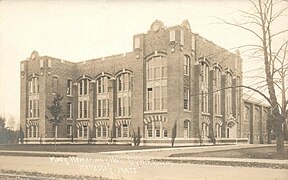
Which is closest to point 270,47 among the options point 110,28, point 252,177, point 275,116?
point 275,116

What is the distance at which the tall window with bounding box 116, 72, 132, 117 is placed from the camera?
35.4 metres

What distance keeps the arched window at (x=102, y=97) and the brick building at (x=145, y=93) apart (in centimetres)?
11

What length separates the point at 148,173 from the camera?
41.8 ft

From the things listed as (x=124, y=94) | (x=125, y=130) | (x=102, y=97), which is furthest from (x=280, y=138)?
(x=102, y=97)

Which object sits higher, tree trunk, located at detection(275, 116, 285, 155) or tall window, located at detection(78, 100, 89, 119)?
tall window, located at detection(78, 100, 89, 119)

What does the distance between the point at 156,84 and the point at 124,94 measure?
226 inches

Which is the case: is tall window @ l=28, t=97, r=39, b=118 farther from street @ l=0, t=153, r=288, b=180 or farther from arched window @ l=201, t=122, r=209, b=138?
street @ l=0, t=153, r=288, b=180

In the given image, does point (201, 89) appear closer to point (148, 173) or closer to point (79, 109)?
point (79, 109)

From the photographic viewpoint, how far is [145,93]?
31859mm

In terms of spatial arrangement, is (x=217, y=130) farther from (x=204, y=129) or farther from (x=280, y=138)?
(x=280, y=138)

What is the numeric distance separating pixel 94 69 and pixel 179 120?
13.8 metres

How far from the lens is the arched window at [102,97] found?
38.0 m

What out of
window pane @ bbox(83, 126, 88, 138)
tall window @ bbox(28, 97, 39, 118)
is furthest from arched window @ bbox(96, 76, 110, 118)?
tall window @ bbox(28, 97, 39, 118)

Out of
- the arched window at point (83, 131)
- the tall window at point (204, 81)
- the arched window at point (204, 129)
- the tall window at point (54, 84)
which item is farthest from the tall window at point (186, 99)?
the tall window at point (54, 84)
